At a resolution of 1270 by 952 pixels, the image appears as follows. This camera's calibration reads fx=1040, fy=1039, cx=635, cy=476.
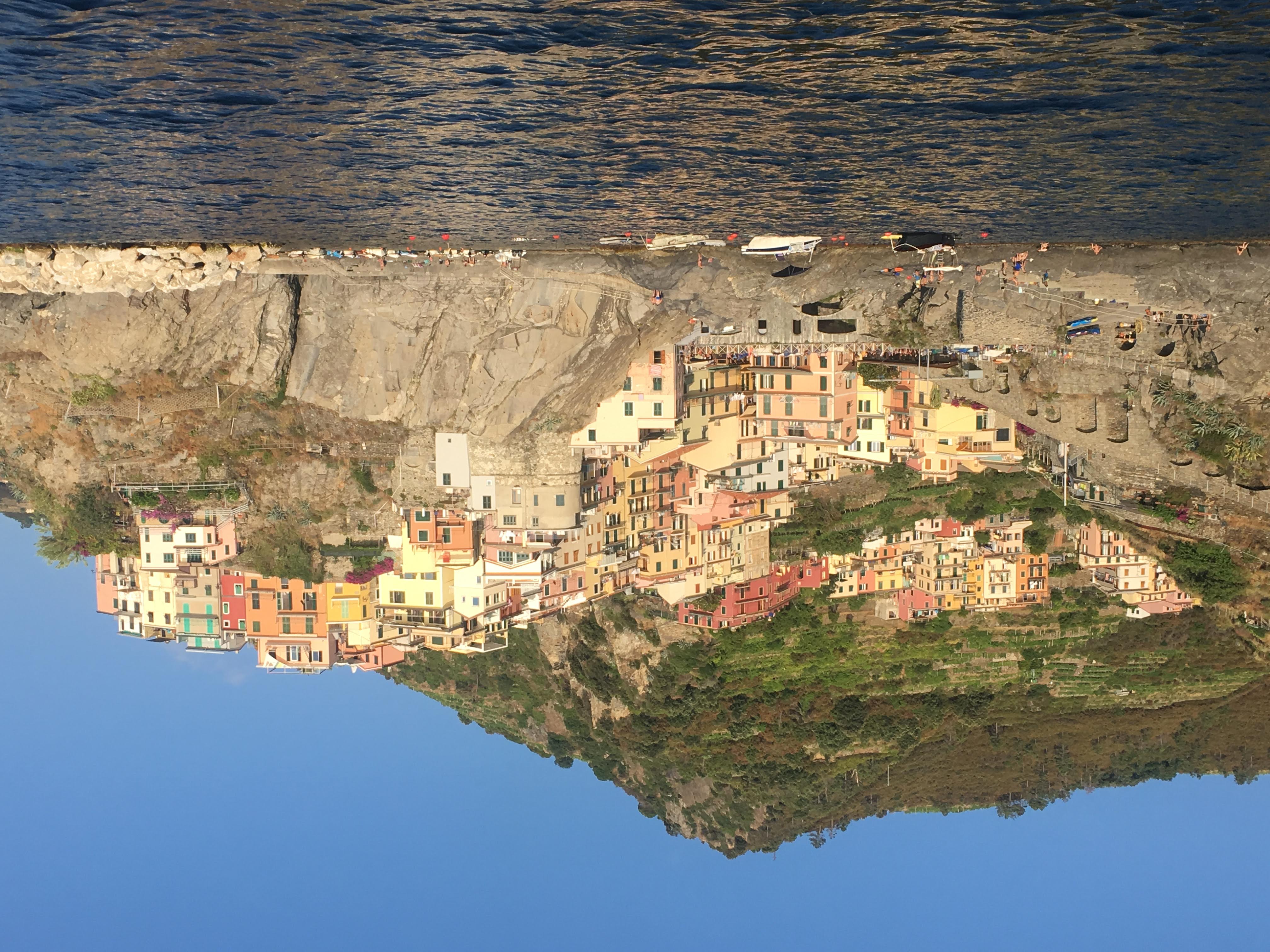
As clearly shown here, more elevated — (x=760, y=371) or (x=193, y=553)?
(x=760, y=371)

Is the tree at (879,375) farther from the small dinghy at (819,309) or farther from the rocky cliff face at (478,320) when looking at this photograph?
the small dinghy at (819,309)

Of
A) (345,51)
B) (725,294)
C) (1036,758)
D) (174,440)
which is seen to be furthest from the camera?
(1036,758)

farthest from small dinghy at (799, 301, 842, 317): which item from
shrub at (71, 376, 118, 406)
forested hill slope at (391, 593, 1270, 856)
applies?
shrub at (71, 376, 118, 406)

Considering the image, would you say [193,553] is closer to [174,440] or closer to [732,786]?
[174,440]

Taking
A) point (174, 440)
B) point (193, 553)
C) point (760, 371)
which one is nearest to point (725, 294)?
point (760, 371)

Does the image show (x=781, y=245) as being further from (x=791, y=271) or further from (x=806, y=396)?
(x=806, y=396)

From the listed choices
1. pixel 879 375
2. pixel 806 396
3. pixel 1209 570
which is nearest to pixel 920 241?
pixel 879 375
